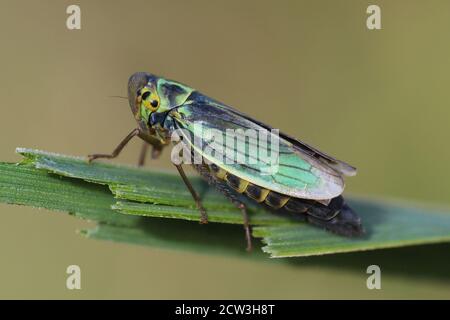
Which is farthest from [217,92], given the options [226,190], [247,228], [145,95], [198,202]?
[247,228]

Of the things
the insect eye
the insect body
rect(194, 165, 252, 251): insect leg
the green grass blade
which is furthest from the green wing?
the insect eye

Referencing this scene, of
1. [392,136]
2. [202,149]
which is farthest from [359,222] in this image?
[392,136]

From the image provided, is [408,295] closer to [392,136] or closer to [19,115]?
[392,136]

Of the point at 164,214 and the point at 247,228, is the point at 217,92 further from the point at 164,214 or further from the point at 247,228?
the point at 164,214

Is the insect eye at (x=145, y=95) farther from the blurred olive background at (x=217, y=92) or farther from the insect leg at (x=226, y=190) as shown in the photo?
the blurred olive background at (x=217, y=92)

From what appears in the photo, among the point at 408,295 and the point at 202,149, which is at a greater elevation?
the point at 202,149

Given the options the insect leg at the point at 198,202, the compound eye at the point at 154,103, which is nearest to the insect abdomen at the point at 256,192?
the insect leg at the point at 198,202
